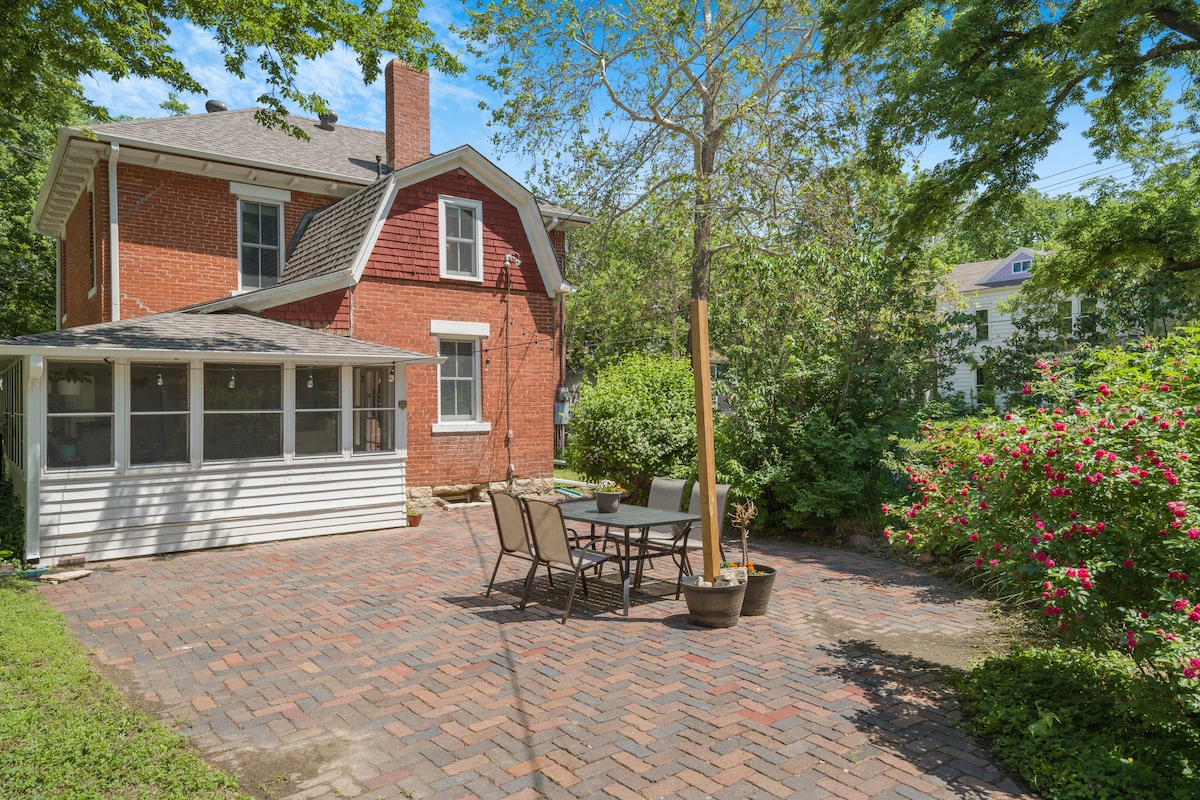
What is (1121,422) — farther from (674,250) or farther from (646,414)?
(674,250)

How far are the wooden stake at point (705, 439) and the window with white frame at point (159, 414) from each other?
7.44 m

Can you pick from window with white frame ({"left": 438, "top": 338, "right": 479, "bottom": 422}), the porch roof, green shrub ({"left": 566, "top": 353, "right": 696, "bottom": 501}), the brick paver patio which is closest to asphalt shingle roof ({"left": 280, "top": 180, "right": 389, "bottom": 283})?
the porch roof

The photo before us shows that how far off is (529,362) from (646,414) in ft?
10.2

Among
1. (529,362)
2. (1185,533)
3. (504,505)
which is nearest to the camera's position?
(1185,533)

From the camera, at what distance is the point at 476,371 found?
14.4m

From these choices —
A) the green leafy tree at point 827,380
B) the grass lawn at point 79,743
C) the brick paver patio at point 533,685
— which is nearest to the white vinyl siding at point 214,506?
the brick paver patio at point 533,685

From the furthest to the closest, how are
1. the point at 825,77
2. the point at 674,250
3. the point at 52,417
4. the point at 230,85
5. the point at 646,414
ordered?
the point at 674,250 < the point at 825,77 < the point at 646,414 < the point at 230,85 < the point at 52,417

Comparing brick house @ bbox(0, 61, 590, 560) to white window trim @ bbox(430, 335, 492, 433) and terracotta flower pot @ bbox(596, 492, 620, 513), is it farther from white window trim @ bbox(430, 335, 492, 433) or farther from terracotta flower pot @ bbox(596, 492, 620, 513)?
terracotta flower pot @ bbox(596, 492, 620, 513)

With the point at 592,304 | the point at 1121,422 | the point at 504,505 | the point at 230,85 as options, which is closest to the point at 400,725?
the point at 504,505

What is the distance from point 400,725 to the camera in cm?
458

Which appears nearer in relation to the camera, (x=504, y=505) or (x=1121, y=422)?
(x=1121, y=422)

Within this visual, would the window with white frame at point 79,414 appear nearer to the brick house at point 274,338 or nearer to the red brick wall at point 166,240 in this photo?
the brick house at point 274,338

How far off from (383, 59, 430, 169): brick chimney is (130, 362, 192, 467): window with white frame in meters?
7.16

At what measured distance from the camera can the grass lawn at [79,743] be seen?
3.72 meters
